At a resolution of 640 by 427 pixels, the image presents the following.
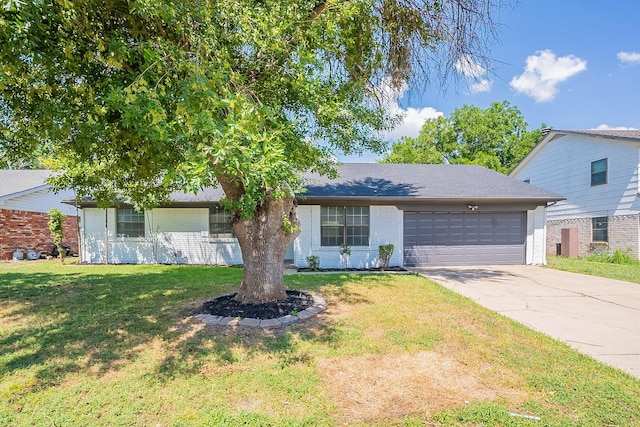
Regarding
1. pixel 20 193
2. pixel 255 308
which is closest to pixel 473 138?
pixel 255 308

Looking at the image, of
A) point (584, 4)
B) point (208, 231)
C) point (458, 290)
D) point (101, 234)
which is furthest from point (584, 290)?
point (101, 234)

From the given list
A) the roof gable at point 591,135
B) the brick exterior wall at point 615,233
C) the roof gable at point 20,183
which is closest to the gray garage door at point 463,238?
the brick exterior wall at point 615,233

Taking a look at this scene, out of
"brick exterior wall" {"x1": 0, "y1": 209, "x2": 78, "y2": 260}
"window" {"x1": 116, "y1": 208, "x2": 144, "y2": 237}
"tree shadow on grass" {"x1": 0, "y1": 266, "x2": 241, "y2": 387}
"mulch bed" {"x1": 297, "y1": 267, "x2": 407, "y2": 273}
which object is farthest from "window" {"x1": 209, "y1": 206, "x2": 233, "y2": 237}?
"brick exterior wall" {"x1": 0, "y1": 209, "x2": 78, "y2": 260}

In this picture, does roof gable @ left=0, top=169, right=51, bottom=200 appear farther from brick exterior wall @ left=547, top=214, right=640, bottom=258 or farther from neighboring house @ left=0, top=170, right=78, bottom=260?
brick exterior wall @ left=547, top=214, right=640, bottom=258

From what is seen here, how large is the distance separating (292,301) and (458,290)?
13.1 ft

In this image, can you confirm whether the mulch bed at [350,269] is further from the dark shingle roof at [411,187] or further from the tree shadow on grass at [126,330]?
the dark shingle roof at [411,187]

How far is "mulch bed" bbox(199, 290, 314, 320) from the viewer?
519 centimetres

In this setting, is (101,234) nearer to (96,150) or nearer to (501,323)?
(96,150)

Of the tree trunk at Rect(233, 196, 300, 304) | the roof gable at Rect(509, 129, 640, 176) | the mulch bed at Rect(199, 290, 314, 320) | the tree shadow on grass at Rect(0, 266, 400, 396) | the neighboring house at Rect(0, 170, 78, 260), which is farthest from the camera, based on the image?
the neighboring house at Rect(0, 170, 78, 260)

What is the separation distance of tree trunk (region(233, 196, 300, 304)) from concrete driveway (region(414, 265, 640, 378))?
409cm

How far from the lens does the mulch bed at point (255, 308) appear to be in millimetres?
5188

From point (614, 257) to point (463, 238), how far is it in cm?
586

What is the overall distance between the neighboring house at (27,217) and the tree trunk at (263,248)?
13.4 m

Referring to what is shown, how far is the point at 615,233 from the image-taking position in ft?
40.1
